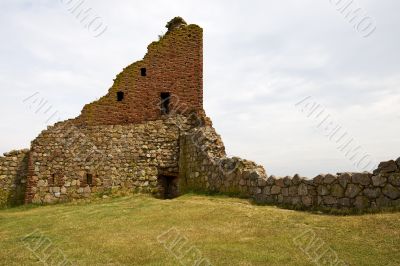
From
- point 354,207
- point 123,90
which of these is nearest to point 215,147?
point 123,90

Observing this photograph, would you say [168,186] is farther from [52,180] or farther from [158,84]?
[52,180]

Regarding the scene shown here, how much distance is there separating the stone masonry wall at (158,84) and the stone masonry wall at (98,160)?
0.53m

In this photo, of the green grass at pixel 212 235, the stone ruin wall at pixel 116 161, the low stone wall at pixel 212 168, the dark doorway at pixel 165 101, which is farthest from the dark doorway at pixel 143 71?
the green grass at pixel 212 235

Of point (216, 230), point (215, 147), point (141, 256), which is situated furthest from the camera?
point (215, 147)

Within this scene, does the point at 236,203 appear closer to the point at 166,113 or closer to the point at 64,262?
the point at 64,262

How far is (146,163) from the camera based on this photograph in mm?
19469

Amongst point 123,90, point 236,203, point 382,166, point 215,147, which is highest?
point 123,90

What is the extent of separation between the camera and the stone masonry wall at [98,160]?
18359 mm

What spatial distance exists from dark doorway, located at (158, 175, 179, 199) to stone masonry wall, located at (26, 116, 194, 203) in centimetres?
34

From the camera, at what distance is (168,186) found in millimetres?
20109

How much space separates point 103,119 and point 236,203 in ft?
29.0

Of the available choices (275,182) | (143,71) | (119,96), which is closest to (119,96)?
(119,96)

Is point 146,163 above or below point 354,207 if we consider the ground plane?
above

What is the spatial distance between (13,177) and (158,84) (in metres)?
8.25
